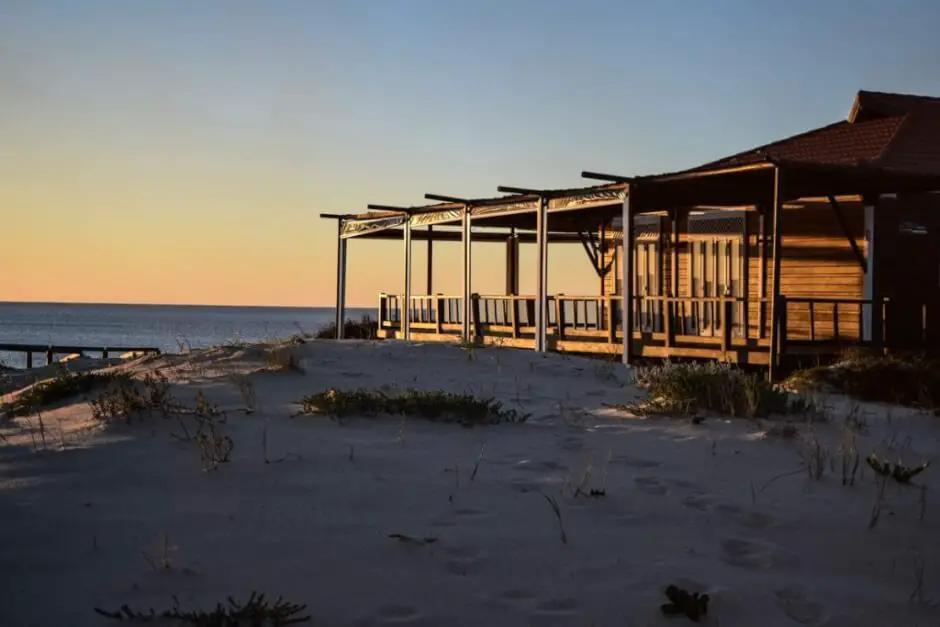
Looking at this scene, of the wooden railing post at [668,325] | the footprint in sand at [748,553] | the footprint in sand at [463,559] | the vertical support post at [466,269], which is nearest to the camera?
the footprint in sand at [463,559]

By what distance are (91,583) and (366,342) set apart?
10079 mm

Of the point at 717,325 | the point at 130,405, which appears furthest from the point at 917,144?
the point at 130,405

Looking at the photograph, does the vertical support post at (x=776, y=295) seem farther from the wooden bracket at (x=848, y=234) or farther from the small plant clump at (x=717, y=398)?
the small plant clump at (x=717, y=398)

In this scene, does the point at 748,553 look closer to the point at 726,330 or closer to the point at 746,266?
the point at 726,330

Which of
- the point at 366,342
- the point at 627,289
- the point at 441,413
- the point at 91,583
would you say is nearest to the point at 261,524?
the point at 91,583

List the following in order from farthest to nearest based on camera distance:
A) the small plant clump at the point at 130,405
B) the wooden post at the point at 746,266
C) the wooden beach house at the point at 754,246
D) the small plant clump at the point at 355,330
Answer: the small plant clump at the point at 355,330
the wooden post at the point at 746,266
the wooden beach house at the point at 754,246
the small plant clump at the point at 130,405

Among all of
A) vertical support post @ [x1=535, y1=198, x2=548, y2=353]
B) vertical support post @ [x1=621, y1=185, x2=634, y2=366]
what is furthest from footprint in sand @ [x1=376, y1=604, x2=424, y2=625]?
vertical support post @ [x1=535, y1=198, x2=548, y2=353]

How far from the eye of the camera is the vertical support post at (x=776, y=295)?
47.4ft

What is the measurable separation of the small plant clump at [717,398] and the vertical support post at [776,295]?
219 inches

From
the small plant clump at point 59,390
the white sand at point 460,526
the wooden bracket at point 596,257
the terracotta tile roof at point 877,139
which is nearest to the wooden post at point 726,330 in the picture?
the terracotta tile roof at point 877,139

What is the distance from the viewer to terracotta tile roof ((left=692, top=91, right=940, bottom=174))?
1917cm

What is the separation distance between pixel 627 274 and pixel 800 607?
1274cm

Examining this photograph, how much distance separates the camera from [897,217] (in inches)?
722

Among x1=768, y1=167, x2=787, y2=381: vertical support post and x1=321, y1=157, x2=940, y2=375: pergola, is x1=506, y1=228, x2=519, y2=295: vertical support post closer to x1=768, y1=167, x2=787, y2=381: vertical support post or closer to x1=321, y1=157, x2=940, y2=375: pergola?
x1=321, y1=157, x2=940, y2=375: pergola
